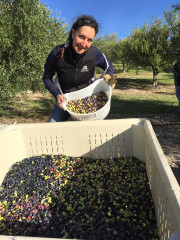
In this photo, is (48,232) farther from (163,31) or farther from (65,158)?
(163,31)

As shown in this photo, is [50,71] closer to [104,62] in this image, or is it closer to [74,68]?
[74,68]

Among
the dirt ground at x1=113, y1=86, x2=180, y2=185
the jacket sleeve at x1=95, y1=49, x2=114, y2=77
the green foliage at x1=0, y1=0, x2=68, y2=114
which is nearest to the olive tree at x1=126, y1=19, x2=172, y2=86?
the dirt ground at x1=113, y1=86, x2=180, y2=185

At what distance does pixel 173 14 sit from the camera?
49.7 feet

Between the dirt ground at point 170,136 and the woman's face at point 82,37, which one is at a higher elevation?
the woman's face at point 82,37

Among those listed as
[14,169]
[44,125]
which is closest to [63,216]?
[14,169]

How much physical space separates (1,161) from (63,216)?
0.98 meters

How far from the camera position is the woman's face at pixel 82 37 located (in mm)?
2287

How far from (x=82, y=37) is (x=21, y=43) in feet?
11.8

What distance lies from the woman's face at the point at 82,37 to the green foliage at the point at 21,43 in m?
3.31

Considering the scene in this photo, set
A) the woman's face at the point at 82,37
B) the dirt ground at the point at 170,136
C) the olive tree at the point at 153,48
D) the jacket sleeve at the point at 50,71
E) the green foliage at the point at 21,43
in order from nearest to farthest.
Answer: the woman's face at the point at 82,37 < the jacket sleeve at the point at 50,71 < the dirt ground at the point at 170,136 < the green foliage at the point at 21,43 < the olive tree at the point at 153,48

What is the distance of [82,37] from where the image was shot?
91.8 inches

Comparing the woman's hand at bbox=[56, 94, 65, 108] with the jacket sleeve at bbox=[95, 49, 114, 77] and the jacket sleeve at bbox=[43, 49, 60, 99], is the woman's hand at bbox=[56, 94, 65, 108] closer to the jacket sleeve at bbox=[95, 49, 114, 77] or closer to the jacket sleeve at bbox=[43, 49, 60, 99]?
the jacket sleeve at bbox=[43, 49, 60, 99]

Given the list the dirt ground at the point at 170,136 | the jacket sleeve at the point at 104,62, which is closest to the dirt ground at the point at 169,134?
the dirt ground at the point at 170,136

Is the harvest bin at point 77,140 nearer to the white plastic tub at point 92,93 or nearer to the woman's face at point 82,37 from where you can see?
the white plastic tub at point 92,93
